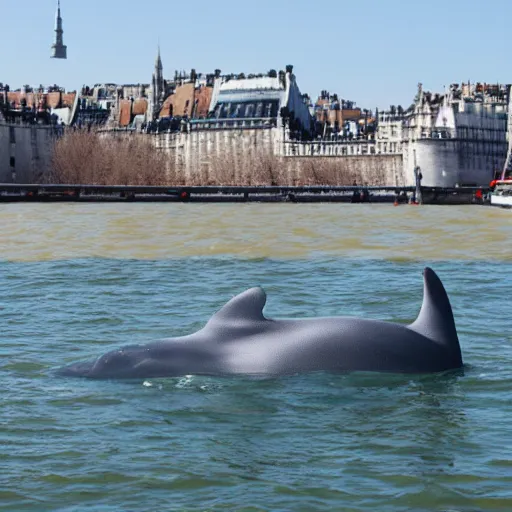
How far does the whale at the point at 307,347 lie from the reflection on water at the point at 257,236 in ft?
56.2

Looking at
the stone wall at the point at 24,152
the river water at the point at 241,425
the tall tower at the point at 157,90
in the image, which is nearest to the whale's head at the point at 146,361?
the river water at the point at 241,425

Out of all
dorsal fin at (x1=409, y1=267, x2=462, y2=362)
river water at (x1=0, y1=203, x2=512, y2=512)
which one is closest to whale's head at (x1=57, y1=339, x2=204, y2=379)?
river water at (x1=0, y1=203, x2=512, y2=512)

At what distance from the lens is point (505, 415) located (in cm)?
987

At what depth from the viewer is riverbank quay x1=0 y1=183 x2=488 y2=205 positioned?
8038cm

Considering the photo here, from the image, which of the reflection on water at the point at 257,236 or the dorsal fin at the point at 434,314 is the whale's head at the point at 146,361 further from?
the reflection on water at the point at 257,236

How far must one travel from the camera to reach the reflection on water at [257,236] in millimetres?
30312

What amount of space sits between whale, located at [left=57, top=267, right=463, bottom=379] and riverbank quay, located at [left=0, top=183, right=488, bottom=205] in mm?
69376

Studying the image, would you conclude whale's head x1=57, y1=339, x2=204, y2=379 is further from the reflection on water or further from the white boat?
the white boat

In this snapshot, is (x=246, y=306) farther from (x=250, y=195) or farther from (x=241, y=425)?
(x=250, y=195)

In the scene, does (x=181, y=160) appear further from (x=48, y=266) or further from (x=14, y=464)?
(x=14, y=464)

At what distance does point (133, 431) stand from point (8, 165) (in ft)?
395

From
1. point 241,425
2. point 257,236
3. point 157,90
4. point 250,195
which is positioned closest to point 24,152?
point 157,90

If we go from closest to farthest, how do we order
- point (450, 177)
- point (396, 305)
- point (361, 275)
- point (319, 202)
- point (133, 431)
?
point (133, 431)
point (396, 305)
point (361, 275)
point (319, 202)
point (450, 177)

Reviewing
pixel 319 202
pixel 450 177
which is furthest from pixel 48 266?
pixel 450 177
